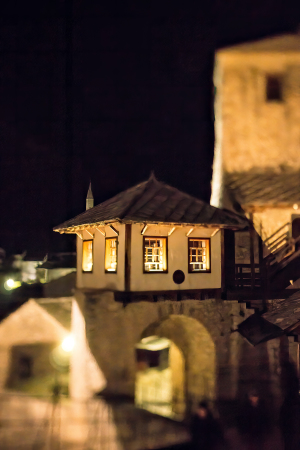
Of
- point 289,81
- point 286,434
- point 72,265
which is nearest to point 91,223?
point 286,434

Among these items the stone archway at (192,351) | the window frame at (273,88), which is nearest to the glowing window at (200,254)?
the stone archway at (192,351)

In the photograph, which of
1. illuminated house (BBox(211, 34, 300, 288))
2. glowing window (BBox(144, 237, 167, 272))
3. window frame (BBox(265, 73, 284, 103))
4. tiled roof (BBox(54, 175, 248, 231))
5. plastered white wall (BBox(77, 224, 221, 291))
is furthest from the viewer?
window frame (BBox(265, 73, 284, 103))

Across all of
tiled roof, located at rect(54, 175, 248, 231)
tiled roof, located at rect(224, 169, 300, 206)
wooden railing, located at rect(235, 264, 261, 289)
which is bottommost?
wooden railing, located at rect(235, 264, 261, 289)

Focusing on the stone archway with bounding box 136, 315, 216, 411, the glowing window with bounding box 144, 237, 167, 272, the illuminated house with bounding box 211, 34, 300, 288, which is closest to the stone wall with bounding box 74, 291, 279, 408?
the stone archway with bounding box 136, 315, 216, 411

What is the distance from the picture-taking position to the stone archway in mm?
16250

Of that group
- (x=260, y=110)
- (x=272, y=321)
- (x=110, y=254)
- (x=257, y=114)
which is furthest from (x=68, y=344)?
(x=260, y=110)

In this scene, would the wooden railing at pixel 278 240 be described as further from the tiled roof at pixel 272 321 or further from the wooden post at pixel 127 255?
the wooden post at pixel 127 255

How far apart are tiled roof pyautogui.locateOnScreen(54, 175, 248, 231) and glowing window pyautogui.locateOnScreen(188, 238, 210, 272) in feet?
3.80

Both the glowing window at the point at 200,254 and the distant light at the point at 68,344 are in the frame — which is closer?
the glowing window at the point at 200,254

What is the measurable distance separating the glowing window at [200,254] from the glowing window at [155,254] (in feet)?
4.28

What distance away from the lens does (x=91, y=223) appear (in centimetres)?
1480

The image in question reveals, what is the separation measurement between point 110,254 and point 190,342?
5.68 m

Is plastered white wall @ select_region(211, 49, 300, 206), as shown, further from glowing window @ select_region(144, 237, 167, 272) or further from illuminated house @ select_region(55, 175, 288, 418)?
glowing window @ select_region(144, 237, 167, 272)

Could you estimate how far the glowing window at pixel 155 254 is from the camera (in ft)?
48.9
